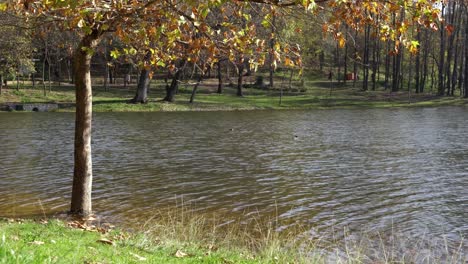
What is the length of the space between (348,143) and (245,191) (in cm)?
1385

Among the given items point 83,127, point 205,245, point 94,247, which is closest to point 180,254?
point 94,247

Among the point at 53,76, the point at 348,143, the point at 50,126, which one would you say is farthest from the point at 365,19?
the point at 53,76

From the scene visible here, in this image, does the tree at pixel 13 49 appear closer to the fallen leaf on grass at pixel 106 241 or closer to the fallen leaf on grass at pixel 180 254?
the fallen leaf on grass at pixel 106 241

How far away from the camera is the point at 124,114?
162ft

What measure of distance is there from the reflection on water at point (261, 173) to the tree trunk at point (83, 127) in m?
1.01

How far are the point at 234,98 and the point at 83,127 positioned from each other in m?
53.9

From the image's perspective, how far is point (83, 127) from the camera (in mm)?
12594

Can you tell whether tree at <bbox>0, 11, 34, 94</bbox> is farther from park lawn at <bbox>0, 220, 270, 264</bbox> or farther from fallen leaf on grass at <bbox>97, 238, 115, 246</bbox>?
fallen leaf on grass at <bbox>97, 238, 115, 246</bbox>

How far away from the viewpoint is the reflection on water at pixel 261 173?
1446 cm

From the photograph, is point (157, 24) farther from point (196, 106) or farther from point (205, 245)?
point (196, 106)

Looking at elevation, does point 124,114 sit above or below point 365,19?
below

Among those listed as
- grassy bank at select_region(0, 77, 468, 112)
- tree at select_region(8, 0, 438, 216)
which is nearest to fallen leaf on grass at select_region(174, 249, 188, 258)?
tree at select_region(8, 0, 438, 216)

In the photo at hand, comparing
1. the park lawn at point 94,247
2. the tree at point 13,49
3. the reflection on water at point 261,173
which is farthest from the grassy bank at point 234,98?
the park lawn at point 94,247

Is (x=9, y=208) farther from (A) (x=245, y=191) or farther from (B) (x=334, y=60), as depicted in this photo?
(B) (x=334, y=60)
